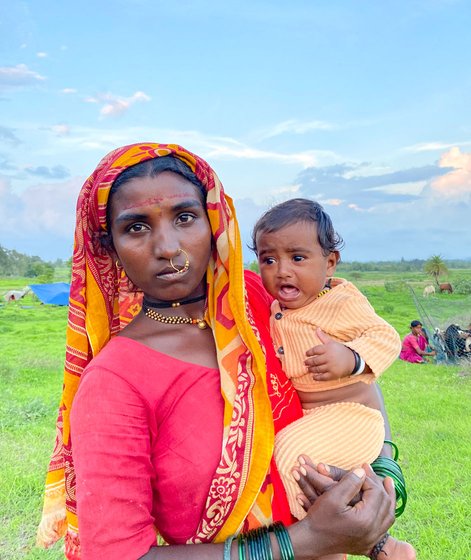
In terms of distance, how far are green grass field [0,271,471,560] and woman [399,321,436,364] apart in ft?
1.21

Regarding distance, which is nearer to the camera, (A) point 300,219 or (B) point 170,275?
(B) point 170,275

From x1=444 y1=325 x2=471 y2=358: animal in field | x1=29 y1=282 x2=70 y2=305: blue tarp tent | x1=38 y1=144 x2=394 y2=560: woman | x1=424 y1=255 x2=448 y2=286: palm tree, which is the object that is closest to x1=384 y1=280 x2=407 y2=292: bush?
x1=424 y1=255 x2=448 y2=286: palm tree

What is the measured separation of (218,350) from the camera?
1.69 metres

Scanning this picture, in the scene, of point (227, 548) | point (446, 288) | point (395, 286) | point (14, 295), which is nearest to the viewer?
point (227, 548)

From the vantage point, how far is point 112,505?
1.40m

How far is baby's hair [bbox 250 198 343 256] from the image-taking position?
89.0 inches

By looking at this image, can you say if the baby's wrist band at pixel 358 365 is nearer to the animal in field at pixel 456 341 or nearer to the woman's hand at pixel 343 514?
the woman's hand at pixel 343 514

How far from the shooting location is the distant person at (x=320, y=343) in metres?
1.85

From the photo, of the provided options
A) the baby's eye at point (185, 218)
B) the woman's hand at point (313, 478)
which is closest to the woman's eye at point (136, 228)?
the baby's eye at point (185, 218)

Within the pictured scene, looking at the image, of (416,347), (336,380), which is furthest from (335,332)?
(416,347)

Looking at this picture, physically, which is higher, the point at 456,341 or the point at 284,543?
the point at 284,543

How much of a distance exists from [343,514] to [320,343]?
0.68 m

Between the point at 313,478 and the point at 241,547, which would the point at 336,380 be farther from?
the point at 241,547

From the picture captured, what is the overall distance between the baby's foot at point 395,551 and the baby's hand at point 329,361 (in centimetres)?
59
